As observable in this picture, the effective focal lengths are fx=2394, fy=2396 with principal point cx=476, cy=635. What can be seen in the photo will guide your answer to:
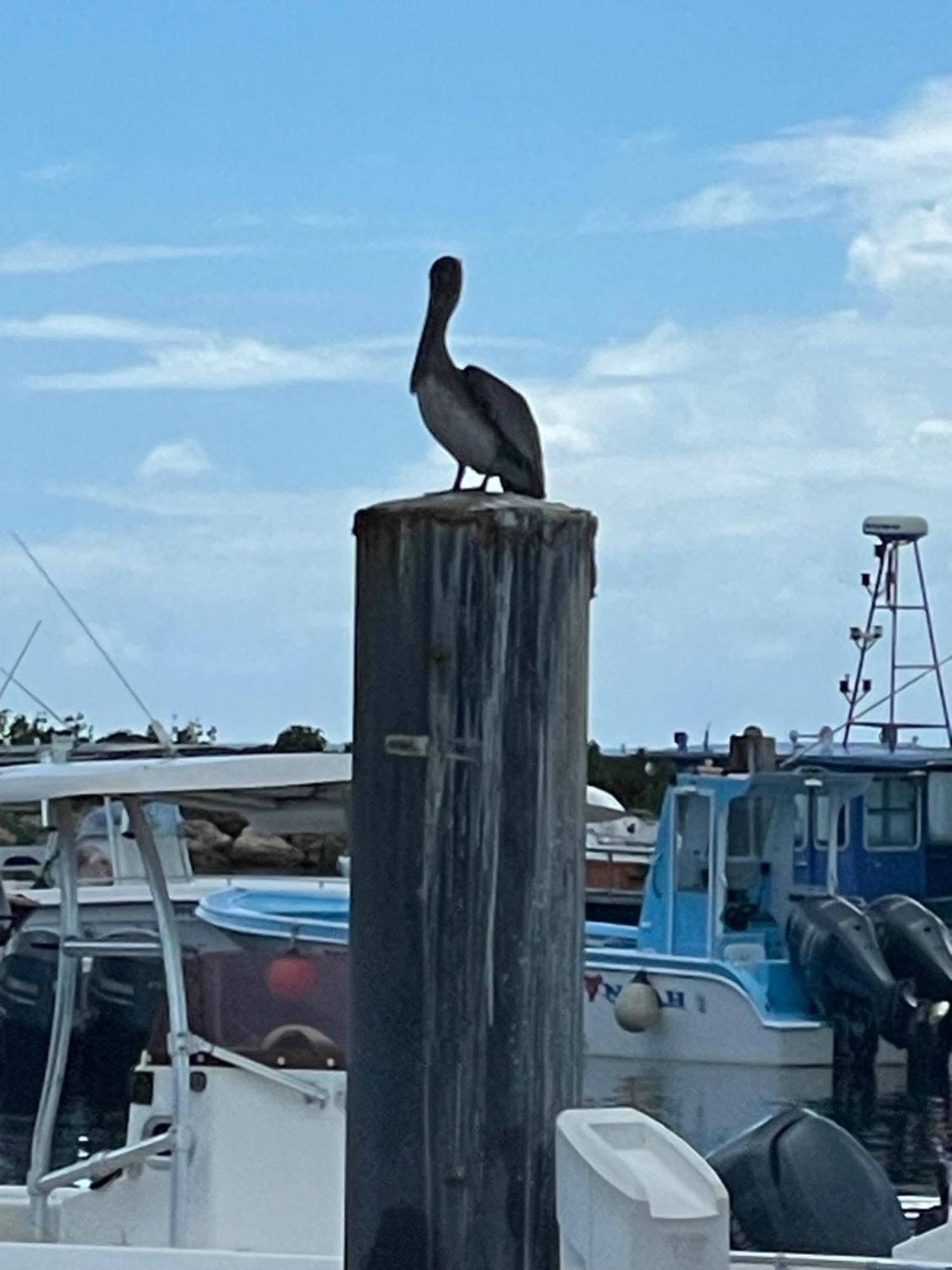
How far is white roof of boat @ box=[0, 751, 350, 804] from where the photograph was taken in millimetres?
6055

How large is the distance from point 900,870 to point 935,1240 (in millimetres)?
19627

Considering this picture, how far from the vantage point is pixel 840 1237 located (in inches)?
281

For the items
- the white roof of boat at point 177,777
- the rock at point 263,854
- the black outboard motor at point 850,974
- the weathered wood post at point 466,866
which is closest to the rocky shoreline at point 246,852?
the rock at point 263,854

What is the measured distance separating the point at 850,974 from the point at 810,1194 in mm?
14060

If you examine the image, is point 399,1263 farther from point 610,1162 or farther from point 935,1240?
point 935,1240

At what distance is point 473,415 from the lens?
4.32 m

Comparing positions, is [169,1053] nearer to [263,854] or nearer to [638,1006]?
[638,1006]

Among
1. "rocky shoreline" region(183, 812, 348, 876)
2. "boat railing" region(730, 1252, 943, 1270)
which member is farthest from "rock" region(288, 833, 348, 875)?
"boat railing" region(730, 1252, 943, 1270)

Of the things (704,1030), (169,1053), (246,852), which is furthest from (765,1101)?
(246,852)

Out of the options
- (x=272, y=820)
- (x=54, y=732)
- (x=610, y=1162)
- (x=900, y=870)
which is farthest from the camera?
(x=900, y=870)

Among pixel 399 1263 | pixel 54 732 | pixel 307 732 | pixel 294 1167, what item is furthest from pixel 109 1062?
pixel 307 732

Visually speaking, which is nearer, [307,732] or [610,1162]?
[610,1162]

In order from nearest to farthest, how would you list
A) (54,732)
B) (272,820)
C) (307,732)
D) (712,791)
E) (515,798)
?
(515,798) < (272,820) < (54,732) < (712,791) < (307,732)

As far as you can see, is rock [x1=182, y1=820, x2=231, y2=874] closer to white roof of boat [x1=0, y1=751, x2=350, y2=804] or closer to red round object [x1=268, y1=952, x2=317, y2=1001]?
red round object [x1=268, y1=952, x2=317, y2=1001]
